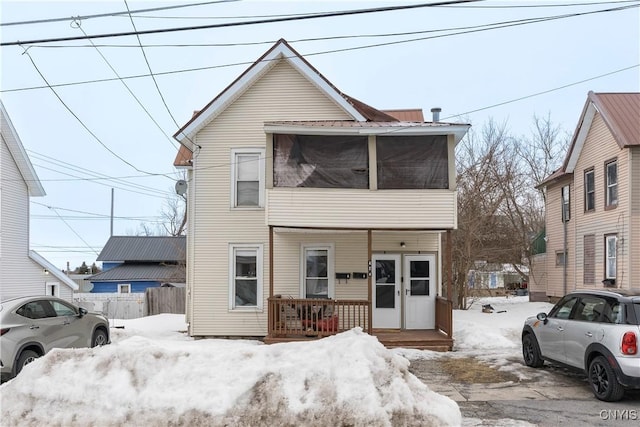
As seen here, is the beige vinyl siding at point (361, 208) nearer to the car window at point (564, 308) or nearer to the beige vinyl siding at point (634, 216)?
the car window at point (564, 308)

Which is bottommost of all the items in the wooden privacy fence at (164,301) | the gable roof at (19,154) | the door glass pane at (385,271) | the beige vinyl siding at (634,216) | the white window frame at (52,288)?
the wooden privacy fence at (164,301)

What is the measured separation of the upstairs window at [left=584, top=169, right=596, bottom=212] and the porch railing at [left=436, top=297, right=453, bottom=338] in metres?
10.4

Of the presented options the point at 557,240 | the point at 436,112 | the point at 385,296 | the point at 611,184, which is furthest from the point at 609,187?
the point at 385,296

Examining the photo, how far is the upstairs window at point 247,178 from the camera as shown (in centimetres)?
1402

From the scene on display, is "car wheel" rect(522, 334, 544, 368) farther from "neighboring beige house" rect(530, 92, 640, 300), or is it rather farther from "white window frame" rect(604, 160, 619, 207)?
"white window frame" rect(604, 160, 619, 207)

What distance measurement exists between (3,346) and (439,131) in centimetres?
968

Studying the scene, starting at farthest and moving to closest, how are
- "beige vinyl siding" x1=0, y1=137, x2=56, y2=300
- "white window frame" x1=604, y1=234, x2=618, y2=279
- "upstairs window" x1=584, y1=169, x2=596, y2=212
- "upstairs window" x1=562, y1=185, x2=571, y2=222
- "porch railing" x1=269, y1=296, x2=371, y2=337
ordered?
"upstairs window" x1=562, y1=185, x2=571, y2=222 < "beige vinyl siding" x1=0, y1=137, x2=56, y2=300 < "upstairs window" x1=584, y1=169, x2=596, y2=212 < "white window frame" x1=604, y1=234, x2=618, y2=279 < "porch railing" x1=269, y1=296, x2=371, y2=337

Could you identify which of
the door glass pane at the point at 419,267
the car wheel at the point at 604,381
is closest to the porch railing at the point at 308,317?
the door glass pane at the point at 419,267

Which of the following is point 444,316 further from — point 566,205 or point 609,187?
point 566,205

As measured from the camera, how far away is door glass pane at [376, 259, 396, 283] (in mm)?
13680

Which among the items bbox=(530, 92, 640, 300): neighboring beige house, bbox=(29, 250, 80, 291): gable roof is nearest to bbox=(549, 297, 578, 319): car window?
bbox=(530, 92, 640, 300): neighboring beige house

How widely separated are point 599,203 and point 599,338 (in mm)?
13705

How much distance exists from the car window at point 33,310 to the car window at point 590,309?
9.52 m

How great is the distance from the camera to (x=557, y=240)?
76.9 ft
